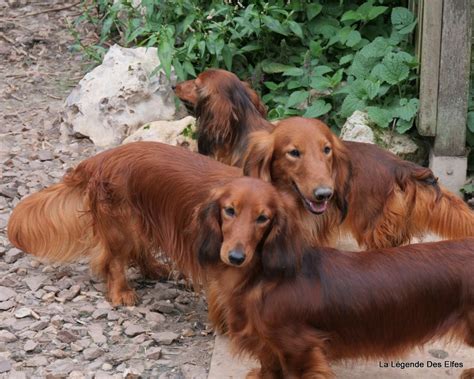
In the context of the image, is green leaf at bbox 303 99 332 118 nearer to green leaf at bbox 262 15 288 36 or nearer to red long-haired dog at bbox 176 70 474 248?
green leaf at bbox 262 15 288 36

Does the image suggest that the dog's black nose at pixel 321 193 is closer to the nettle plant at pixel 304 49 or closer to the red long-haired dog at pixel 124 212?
the red long-haired dog at pixel 124 212

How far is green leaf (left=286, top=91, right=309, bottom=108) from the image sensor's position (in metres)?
6.70

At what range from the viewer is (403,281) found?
388 cm

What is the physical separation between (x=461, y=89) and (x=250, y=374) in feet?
8.98

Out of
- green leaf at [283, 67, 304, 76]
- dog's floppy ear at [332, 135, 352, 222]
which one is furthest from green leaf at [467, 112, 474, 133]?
dog's floppy ear at [332, 135, 352, 222]

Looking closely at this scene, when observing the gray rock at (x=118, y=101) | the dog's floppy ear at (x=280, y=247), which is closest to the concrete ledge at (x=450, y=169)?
the gray rock at (x=118, y=101)

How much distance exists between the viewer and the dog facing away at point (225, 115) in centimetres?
555

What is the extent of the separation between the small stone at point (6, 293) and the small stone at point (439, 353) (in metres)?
2.19

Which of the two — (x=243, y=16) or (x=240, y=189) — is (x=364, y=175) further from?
(x=243, y=16)

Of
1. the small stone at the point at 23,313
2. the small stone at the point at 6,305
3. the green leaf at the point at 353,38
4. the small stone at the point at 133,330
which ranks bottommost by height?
the small stone at the point at 133,330

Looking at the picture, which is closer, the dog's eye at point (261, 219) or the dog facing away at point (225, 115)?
the dog's eye at point (261, 219)

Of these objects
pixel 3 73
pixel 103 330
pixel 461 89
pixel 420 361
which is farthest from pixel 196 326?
pixel 3 73

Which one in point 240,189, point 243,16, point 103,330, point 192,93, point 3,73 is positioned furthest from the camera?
point 3,73

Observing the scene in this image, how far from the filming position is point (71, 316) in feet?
16.0
